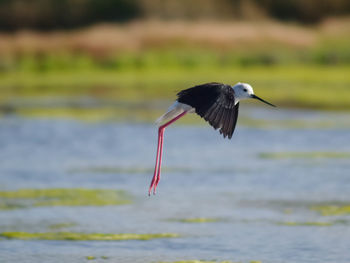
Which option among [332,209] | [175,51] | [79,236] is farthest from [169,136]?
[175,51]

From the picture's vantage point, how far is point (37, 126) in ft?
57.5

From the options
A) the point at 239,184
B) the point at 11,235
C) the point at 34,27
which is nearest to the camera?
the point at 11,235

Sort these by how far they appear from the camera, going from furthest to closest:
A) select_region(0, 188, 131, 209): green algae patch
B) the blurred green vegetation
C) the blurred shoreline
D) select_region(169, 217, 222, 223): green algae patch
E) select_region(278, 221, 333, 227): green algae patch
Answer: the blurred green vegetation
the blurred shoreline
select_region(0, 188, 131, 209): green algae patch
select_region(169, 217, 222, 223): green algae patch
select_region(278, 221, 333, 227): green algae patch

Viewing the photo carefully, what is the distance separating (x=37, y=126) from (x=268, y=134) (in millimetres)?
4283

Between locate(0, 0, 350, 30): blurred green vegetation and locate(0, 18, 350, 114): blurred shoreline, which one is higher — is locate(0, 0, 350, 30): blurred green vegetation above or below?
above

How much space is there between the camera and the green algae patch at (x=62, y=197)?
34.8 feet

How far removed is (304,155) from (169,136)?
3.02 m

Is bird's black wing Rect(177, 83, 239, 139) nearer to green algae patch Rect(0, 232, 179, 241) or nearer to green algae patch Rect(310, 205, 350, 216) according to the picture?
green algae patch Rect(0, 232, 179, 241)

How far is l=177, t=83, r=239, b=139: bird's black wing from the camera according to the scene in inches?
332

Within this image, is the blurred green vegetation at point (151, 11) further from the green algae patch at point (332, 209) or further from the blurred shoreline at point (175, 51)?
the green algae patch at point (332, 209)

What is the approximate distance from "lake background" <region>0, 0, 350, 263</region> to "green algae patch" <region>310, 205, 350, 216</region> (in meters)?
0.02

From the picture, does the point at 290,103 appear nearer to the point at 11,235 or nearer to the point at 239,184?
the point at 239,184

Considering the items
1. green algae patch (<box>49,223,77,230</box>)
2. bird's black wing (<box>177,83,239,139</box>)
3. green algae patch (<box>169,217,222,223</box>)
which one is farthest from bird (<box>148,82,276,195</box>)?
green algae patch (<box>49,223,77,230</box>)

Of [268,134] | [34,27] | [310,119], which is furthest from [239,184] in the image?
[34,27]
